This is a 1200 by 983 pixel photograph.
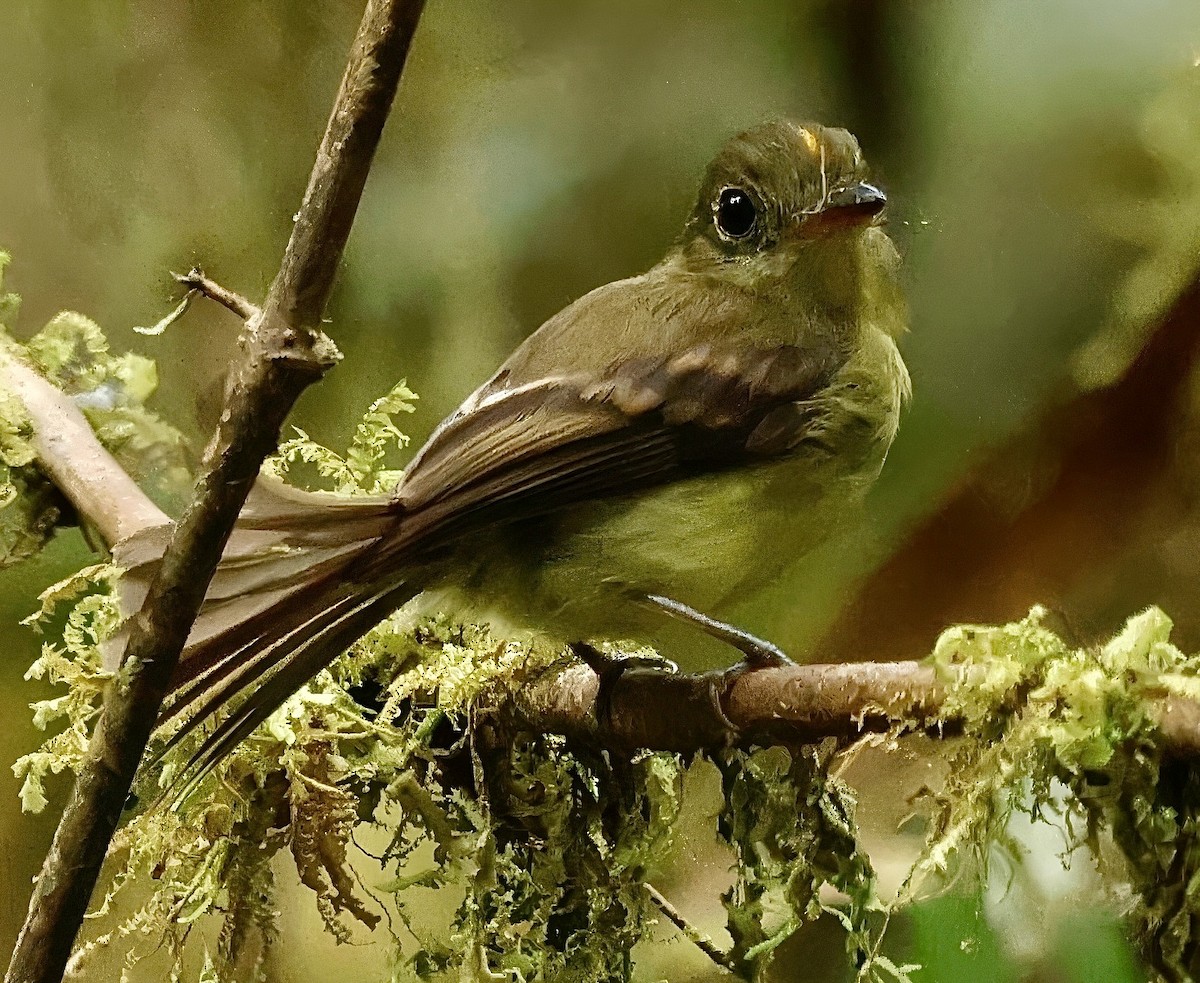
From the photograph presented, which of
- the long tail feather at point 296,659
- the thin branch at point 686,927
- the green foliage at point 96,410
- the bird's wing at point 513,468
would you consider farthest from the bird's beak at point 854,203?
the green foliage at point 96,410

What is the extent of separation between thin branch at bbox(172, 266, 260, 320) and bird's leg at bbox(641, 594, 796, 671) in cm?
44

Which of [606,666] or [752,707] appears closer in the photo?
[752,707]

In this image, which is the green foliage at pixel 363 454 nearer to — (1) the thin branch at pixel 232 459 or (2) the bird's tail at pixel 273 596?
(2) the bird's tail at pixel 273 596

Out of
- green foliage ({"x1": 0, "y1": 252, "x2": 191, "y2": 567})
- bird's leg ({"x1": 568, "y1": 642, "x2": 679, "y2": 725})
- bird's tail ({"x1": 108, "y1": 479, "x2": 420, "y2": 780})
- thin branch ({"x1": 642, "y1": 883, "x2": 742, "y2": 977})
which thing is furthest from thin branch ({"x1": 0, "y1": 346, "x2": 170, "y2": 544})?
thin branch ({"x1": 642, "y1": 883, "x2": 742, "y2": 977})

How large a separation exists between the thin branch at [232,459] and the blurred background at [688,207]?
1.91 feet

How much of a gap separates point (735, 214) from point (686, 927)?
0.72 metres

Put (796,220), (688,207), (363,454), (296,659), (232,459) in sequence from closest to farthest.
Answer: (232,459), (296,659), (796,220), (688,207), (363,454)

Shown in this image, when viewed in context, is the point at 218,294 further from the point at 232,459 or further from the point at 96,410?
the point at 96,410

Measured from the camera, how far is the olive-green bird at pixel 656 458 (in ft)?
3.01

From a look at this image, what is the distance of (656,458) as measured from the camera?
970 millimetres

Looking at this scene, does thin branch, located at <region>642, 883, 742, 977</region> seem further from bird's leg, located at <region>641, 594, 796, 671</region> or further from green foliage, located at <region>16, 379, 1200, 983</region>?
bird's leg, located at <region>641, 594, 796, 671</region>

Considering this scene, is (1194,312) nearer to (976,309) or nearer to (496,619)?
(976,309)

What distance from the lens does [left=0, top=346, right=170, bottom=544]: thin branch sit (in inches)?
45.4

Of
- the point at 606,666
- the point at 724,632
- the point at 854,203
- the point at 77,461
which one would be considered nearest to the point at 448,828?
the point at 606,666
